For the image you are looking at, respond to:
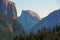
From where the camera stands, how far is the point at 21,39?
131 metres

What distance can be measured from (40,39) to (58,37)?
17071 millimetres

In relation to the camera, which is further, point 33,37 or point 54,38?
point 33,37

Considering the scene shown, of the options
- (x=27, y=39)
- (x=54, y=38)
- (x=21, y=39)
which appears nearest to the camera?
(x=54, y=38)

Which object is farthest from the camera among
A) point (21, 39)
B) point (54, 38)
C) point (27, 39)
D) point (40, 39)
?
point (21, 39)

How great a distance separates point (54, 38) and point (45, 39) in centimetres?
680

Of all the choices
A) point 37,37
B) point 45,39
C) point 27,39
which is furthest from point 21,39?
point 45,39

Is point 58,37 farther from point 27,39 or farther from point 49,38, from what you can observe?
point 27,39

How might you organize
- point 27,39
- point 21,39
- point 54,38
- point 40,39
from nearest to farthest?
point 54,38 < point 40,39 < point 27,39 < point 21,39

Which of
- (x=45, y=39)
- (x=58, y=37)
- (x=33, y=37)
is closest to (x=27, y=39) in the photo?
(x=33, y=37)

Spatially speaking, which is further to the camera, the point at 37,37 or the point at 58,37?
the point at 37,37

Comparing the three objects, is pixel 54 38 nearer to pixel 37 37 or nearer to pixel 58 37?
pixel 58 37

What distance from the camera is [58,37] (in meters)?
93.1

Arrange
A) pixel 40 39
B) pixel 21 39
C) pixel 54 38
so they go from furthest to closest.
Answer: pixel 21 39 → pixel 40 39 → pixel 54 38

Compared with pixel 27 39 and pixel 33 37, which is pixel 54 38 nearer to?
pixel 33 37
